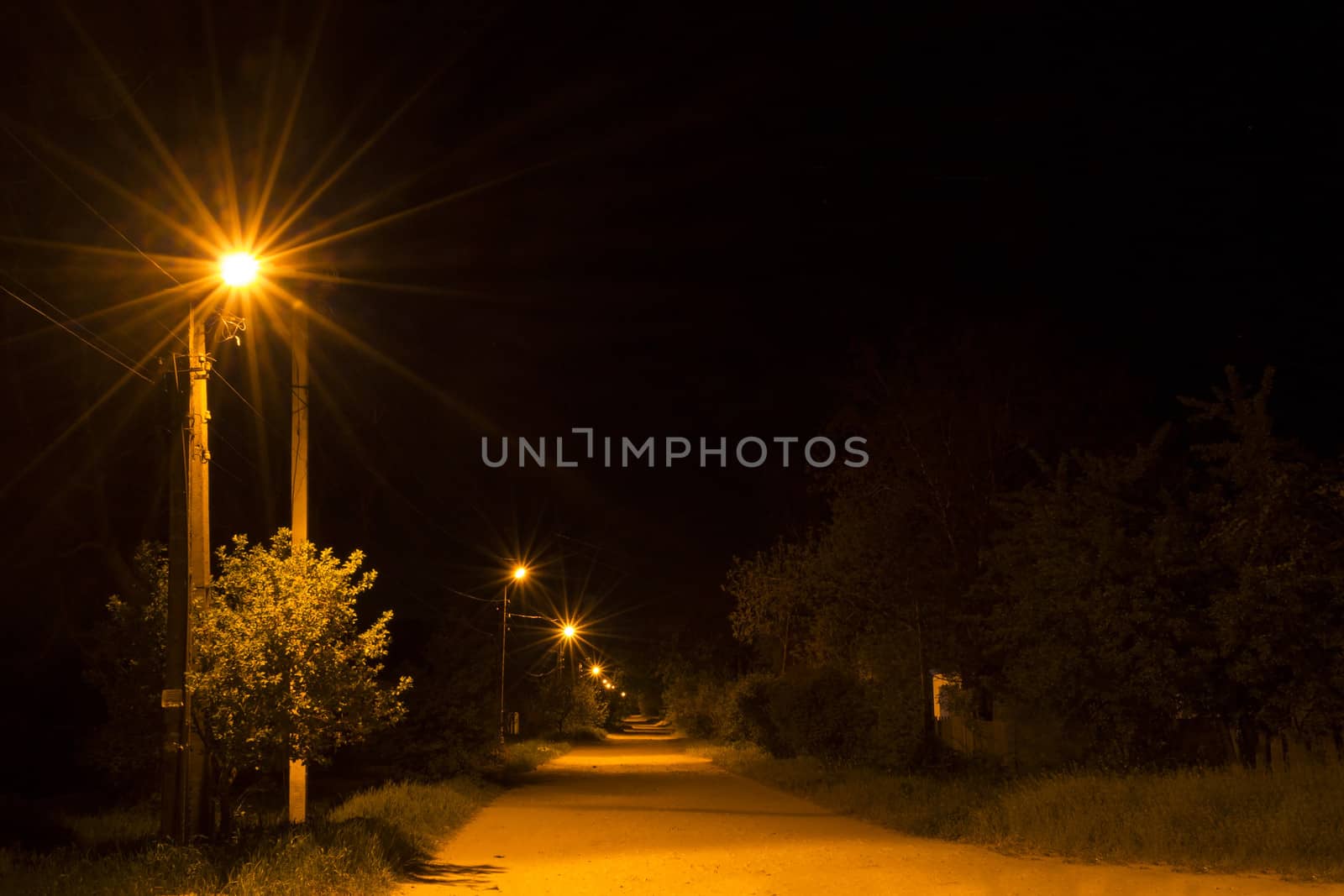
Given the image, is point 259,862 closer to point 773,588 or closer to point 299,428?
point 299,428

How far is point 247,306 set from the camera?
1298 cm

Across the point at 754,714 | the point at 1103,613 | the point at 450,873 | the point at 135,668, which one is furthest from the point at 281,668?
the point at 754,714

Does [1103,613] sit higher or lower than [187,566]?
lower

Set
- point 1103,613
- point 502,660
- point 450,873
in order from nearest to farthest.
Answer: point 450,873 → point 1103,613 → point 502,660

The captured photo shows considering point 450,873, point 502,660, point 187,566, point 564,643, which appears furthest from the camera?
point 564,643

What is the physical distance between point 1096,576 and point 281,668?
481 inches

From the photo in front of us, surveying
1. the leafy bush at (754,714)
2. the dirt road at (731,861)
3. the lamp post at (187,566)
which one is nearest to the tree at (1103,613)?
the dirt road at (731,861)

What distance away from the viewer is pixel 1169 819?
1286 centimetres

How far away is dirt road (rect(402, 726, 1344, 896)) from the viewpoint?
11008 mm

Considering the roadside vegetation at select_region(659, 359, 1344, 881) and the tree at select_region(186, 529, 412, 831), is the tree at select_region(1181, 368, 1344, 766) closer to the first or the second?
the roadside vegetation at select_region(659, 359, 1344, 881)

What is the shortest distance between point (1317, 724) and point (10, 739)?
2910 cm

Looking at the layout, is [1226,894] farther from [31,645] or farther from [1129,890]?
[31,645]

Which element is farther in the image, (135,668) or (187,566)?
(135,668)

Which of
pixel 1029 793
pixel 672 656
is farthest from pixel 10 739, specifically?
pixel 672 656
